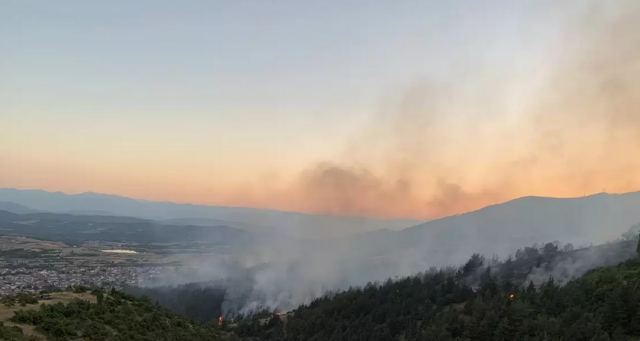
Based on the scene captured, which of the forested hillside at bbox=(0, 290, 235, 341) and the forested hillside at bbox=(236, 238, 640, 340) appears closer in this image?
the forested hillside at bbox=(0, 290, 235, 341)

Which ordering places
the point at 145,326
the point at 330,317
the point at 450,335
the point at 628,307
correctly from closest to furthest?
the point at 145,326
the point at 628,307
the point at 450,335
the point at 330,317

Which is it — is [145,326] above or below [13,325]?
below

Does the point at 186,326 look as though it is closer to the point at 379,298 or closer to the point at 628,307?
the point at 628,307

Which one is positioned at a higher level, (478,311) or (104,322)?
(104,322)

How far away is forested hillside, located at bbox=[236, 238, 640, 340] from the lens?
236 feet

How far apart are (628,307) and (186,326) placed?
216 feet

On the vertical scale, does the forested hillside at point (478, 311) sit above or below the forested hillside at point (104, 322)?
below

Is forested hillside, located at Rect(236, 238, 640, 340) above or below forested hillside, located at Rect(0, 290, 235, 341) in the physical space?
below

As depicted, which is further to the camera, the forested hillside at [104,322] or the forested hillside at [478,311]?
the forested hillside at [478,311]

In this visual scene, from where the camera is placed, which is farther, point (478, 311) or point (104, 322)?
point (478, 311)

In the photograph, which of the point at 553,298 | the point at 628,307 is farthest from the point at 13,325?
the point at 553,298

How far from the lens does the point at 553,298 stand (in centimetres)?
9131

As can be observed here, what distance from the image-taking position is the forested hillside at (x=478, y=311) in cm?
7181

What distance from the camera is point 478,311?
92.6 m
